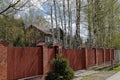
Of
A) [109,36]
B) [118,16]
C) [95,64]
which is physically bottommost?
[95,64]

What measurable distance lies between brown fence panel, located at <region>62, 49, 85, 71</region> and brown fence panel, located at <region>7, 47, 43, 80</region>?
4.88m

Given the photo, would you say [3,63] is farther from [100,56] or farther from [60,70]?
[100,56]

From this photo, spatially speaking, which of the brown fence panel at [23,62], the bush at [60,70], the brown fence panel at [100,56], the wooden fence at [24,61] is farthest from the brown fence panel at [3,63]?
the brown fence panel at [100,56]

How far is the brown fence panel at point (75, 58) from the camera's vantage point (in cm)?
2184

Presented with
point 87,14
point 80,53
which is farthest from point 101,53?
point 80,53

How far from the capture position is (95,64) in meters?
30.7

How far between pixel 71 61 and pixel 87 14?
1401 cm

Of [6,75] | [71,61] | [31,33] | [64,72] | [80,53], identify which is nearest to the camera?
[6,75]

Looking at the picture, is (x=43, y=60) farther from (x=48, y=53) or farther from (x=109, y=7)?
(x=109, y=7)

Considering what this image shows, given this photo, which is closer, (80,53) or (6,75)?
(6,75)

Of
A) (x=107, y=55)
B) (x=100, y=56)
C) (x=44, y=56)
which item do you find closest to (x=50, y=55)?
(x=44, y=56)

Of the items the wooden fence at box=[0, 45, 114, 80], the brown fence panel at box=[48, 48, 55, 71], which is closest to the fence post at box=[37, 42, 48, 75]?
the wooden fence at box=[0, 45, 114, 80]

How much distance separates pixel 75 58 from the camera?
2383 centimetres

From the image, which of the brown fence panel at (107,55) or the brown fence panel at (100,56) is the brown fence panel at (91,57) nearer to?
the brown fence panel at (100,56)
